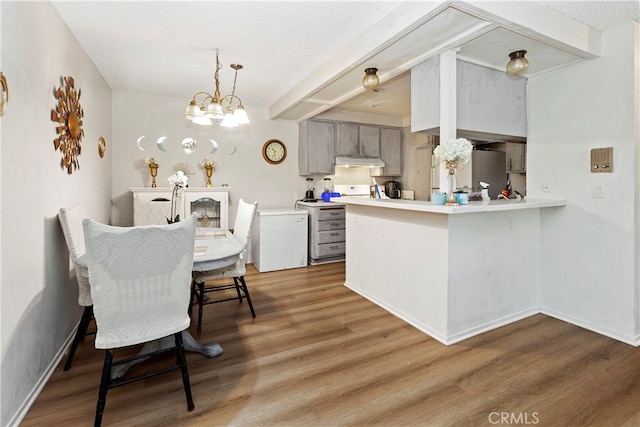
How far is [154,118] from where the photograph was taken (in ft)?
14.2

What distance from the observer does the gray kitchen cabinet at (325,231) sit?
4.70 meters

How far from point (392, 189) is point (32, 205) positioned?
16.0 feet

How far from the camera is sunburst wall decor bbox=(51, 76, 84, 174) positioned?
2199mm

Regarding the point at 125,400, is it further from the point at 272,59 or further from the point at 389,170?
the point at 389,170

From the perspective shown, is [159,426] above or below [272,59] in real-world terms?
below

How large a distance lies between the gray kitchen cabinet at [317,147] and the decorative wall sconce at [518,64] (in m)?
2.89

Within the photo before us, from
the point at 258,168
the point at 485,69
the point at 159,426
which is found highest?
the point at 485,69

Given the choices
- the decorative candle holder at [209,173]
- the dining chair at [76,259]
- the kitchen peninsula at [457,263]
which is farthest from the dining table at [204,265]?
the decorative candle holder at [209,173]

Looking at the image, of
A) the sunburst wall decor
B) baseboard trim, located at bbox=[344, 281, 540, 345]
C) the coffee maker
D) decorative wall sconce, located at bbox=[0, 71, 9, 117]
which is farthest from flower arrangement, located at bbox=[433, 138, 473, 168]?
the coffee maker

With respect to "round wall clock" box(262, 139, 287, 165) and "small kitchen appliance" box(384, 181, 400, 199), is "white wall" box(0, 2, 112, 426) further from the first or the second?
"small kitchen appliance" box(384, 181, 400, 199)

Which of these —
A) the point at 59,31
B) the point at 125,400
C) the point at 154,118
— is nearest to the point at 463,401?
the point at 125,400

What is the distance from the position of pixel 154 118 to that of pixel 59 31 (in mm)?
2067

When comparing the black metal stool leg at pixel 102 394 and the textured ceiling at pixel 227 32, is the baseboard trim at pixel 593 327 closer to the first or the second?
the textured ceiling at pixel 227 32

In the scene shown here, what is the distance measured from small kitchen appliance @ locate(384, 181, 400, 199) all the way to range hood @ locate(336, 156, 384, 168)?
1.44 feet
